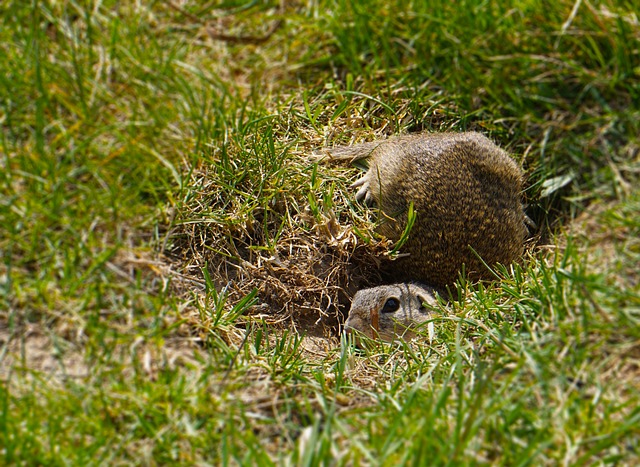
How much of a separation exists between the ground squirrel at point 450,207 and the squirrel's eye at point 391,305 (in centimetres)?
2

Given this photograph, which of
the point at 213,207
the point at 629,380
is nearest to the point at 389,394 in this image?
the point at 629,380

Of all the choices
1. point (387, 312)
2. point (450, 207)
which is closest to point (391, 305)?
point (387, 312)

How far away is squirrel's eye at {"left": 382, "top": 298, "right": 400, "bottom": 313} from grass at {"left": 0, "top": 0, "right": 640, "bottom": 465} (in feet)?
1.20

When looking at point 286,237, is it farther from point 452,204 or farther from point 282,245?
point 452,204

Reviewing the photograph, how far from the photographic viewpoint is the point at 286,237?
463cm

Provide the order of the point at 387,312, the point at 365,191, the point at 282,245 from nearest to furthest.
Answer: the point at 387,312 < the point at 282,245 < the point at 365,191

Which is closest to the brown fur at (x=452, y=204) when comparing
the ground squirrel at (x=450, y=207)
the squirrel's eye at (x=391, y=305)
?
the ground squirrel at (x=450, y=207)

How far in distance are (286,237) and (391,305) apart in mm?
861

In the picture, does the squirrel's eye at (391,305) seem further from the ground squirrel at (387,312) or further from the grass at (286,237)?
the grass at (286,237)

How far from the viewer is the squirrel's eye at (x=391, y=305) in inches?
176

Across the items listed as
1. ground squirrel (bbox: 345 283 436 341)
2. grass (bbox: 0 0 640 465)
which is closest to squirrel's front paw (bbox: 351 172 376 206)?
grass (bbox: 0 0 640 465)

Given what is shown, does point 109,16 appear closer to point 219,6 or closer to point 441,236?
point 219,6

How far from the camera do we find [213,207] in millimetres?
4605

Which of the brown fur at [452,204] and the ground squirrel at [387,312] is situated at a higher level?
the brown fur at [452,204]
